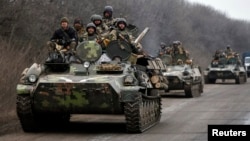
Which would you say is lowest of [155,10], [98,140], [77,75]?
[98,140]

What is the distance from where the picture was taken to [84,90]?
11.5 m

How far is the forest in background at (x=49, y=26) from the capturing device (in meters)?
15.9

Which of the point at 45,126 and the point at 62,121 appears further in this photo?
the point at 62,121

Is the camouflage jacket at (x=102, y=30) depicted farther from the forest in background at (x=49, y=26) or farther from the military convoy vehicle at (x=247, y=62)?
the military convoy vehicle at (x=247, y=62)

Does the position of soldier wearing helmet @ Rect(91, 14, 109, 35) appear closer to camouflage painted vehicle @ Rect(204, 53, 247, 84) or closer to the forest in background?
the forest in background

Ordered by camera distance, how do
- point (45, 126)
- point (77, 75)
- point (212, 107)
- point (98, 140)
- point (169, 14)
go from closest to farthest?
point (98, 140) < point (77, 75) < point (45, 126) < point (212, 107) < point (169, 14)

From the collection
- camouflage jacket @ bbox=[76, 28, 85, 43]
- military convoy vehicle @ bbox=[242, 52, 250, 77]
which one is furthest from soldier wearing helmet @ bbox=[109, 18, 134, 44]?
military convoy vehicle @ bbox=[242, 52, 250, 77]

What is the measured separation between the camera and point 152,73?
13969 millimetres

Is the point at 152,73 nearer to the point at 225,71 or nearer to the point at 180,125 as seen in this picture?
the point at 180,125

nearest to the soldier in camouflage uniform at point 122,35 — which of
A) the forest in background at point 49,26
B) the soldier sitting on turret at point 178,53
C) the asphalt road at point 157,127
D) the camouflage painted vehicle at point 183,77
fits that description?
the asphalt road at point 157,127

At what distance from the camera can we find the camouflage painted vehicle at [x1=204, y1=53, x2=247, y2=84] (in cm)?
3308

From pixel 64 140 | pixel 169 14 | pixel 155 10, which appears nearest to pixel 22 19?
pixel 64 140

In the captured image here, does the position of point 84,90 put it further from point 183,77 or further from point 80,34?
point 183,77

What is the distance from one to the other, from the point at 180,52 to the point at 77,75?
45.9 ft
